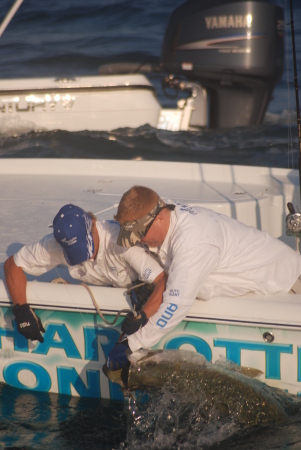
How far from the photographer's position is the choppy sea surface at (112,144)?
381cm

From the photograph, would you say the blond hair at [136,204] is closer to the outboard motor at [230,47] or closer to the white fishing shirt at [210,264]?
the white fishing shirt at [210,264]

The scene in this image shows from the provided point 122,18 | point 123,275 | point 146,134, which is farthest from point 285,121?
point 123,275

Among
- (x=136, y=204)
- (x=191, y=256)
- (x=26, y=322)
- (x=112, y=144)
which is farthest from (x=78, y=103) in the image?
(x=191, y=256)

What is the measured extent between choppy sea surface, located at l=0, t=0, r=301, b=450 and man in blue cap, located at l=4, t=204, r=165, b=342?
1.65 ft

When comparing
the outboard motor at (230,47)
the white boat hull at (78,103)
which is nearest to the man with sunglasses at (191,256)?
the outboard motor at (230,47)

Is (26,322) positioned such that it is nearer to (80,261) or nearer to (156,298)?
(80,261)

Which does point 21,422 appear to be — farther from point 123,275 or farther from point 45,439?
point 123,275

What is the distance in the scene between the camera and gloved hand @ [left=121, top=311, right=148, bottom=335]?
3730 mm

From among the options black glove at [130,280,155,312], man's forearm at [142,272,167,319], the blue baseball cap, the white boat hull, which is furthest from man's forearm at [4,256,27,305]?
the white boat hull

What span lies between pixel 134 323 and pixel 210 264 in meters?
0.50

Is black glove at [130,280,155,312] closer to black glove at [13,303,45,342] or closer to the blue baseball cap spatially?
the blue baseball cap

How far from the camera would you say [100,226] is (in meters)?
4.04

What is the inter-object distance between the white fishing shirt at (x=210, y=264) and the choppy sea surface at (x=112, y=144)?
0.50 meters

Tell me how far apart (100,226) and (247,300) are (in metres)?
0.91
